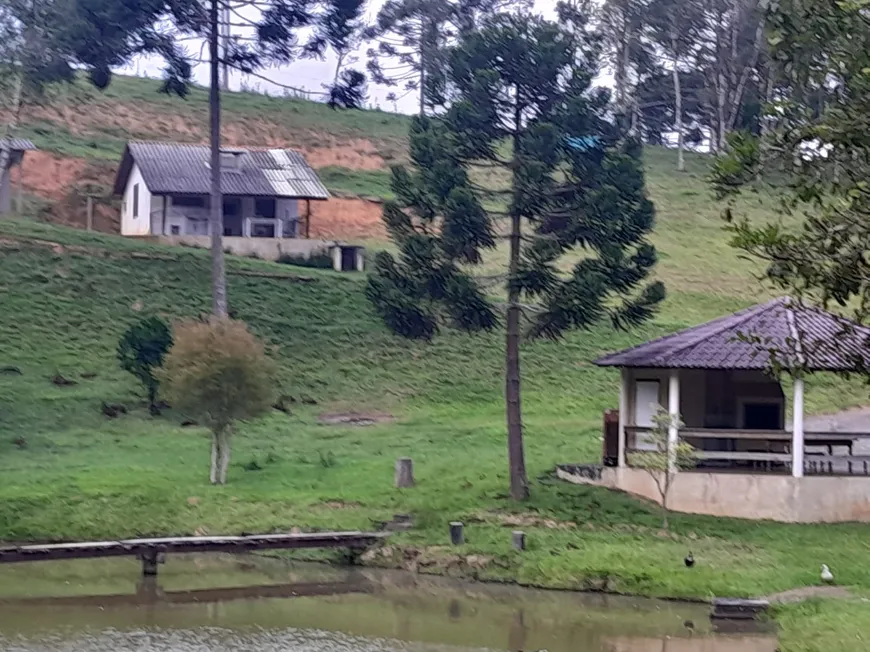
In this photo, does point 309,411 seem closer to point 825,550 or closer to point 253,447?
point 253,447

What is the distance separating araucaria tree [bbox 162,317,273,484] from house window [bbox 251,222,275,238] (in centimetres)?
2699

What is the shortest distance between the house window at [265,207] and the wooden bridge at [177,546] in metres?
33.1

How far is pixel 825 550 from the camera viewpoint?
2302cm

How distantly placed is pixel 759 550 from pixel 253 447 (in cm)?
1418

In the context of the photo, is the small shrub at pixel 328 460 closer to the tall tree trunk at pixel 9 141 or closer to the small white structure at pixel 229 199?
the small white structure at pixel 229 199

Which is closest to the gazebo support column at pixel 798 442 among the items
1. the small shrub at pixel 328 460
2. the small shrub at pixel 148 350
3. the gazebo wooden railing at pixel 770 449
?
the gazebo wooden railing at pixel 770 449

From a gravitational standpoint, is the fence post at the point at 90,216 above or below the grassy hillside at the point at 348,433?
above

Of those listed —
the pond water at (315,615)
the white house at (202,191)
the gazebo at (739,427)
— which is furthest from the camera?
the white house at (202,191)

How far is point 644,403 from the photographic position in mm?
28406

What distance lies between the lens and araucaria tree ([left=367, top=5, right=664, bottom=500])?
90.7 ft

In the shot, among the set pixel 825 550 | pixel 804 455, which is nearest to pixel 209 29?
pixel 804 455

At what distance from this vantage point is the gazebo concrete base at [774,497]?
25391 millimetres

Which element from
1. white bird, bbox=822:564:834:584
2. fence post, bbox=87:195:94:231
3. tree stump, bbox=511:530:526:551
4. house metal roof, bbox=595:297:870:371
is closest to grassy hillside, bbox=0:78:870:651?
tree stump, bbox=511:530:526:551

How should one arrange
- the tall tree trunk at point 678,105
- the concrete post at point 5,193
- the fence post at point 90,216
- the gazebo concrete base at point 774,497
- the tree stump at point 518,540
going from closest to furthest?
the tree stump at point 518,540
the gazebo concrete base at point 774,497
the concrete post at point 5,193
the fence post at point 90,216
the tall tree trunk at point 678,105
